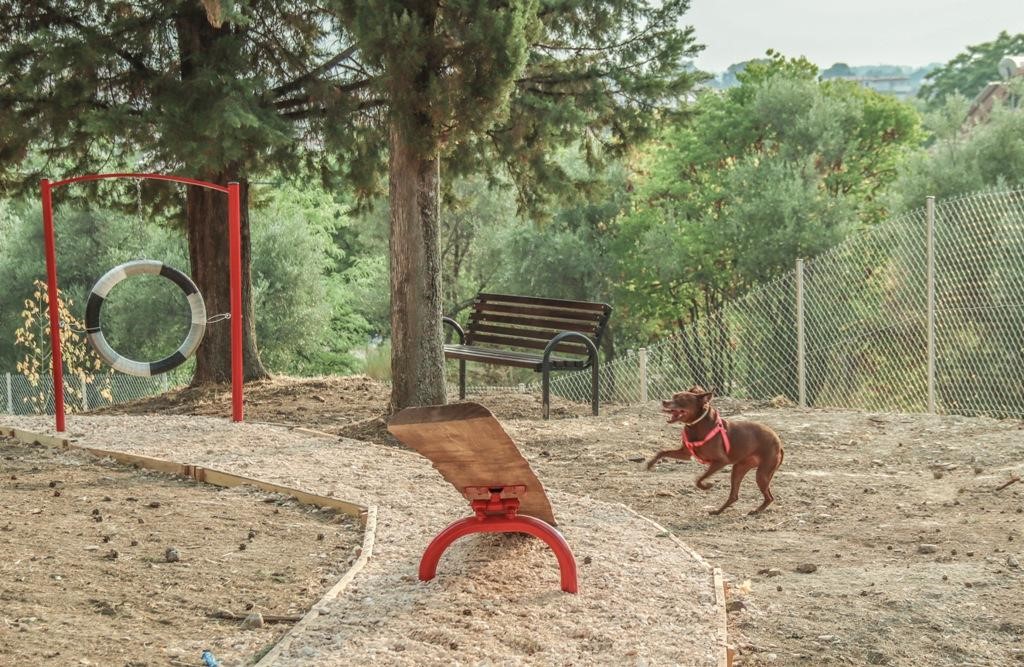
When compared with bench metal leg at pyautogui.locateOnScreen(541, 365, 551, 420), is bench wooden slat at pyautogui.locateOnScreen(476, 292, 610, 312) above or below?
above

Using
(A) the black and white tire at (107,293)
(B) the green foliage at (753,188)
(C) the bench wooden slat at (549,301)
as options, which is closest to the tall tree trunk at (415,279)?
(A) the black and white tire at (107,293)

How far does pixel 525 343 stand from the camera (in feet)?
38.7

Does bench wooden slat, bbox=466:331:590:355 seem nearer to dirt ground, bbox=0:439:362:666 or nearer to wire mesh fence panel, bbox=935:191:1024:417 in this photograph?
wire mesh fence panel, bbox=935:191:1024:417

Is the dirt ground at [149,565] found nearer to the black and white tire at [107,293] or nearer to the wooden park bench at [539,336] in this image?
the black and white tire at [107,293]

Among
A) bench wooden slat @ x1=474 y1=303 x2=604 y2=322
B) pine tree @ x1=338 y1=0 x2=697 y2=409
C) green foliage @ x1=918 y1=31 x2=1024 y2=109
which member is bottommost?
bench wooden slat @ x1=474 y1=303 x2=604 y2=322

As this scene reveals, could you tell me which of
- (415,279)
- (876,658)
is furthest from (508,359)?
(876,658)

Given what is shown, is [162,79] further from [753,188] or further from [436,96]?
[753,188]

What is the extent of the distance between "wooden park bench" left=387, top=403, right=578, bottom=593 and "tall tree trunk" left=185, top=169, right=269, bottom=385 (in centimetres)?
840

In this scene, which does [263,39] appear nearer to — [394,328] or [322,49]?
[322,49]

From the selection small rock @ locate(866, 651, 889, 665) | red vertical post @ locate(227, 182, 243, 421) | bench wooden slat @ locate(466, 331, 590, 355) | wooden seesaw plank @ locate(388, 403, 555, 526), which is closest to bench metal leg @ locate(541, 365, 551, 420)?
bench wooden slat @ locate(466, 331, 590, 355)

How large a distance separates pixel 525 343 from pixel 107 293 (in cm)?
414

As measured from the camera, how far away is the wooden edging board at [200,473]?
21.1ft

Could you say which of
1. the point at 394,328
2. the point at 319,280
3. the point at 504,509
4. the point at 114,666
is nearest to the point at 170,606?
the point at 114,666

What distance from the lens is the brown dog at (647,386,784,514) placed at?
639 centimetres
